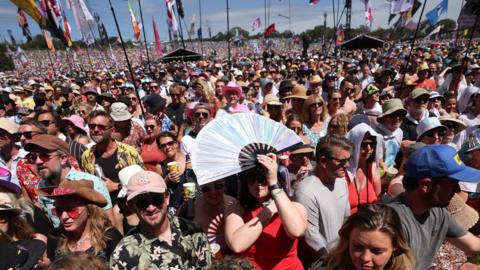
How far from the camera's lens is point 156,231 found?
6.62 feet

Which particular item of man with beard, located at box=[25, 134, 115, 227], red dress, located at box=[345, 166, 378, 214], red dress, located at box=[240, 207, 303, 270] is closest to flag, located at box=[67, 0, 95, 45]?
man with beard, located at box=[25, 134, 115, 227]

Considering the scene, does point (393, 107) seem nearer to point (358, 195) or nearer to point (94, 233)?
point (358, 195)

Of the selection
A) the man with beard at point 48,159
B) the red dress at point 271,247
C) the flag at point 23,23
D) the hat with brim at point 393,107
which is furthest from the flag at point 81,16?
the red dress at point 271,247

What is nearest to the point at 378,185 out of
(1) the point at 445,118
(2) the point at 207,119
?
(1) the point at 445,118

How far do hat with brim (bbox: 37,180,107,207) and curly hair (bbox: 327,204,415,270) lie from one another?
5.48 feet

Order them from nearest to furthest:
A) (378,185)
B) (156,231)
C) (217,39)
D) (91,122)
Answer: (156,231) → (378,185) → (91,122) → (217,39)

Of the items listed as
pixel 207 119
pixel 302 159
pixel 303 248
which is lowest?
pixel 303 248

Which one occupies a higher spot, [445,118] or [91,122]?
[91,122]

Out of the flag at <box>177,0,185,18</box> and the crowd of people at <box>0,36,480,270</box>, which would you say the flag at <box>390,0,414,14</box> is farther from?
the crowd of people at <box>0,36,480,270</box>

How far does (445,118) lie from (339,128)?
1.49 metres

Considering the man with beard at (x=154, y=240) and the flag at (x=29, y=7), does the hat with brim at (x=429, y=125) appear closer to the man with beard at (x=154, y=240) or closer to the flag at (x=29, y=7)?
the man with beard at (x=154, y=240)

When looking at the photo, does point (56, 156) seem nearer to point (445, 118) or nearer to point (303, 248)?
point (303, 248)

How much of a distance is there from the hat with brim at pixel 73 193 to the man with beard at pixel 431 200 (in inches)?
81.7

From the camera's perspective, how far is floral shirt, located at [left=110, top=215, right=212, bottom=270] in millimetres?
1884
